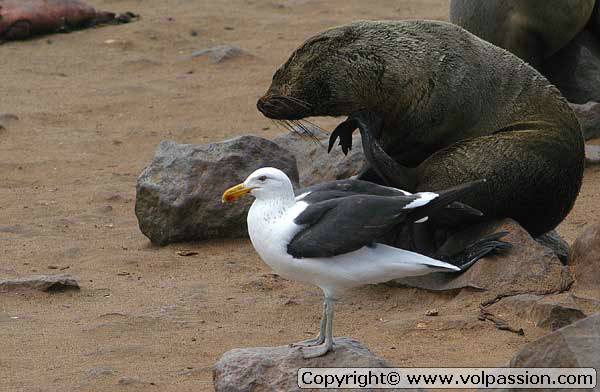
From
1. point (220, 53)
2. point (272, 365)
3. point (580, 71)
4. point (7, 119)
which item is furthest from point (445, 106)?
point (220, 53)

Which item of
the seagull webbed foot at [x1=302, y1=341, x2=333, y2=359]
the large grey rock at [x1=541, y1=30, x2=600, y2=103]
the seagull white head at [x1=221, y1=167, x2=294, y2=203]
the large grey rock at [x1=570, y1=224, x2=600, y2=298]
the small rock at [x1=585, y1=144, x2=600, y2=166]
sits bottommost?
the small rock at [x1=585, y1=144, x2=600, y2=166]

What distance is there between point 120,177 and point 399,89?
2.73 metres

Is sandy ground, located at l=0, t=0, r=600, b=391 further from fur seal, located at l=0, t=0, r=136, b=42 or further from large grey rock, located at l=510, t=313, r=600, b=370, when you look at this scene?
large grey rock, located at l=510, t=313, r=600, b=370

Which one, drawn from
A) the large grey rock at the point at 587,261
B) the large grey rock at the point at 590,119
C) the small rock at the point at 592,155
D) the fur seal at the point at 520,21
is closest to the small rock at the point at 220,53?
the fur seal at the point at 520,21

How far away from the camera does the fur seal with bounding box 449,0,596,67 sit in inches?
300

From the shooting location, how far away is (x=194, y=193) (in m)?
6.13

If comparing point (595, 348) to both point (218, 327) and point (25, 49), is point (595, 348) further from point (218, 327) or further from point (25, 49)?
point (25, 49)

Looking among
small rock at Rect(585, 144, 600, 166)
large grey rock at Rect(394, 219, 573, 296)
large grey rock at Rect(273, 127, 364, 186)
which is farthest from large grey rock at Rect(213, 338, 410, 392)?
small rock at Rect(585, 144, 600, 166)

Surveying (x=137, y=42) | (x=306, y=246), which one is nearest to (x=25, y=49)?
(x=137, y=42)

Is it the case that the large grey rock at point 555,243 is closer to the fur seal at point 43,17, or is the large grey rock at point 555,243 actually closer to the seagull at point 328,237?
the seagull at point 328,237

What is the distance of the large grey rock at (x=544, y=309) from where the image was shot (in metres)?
4.64

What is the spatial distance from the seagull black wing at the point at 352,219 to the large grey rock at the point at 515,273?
86 cm

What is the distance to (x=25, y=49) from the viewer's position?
35.6ft

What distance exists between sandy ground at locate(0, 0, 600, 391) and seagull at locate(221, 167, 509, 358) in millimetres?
507
